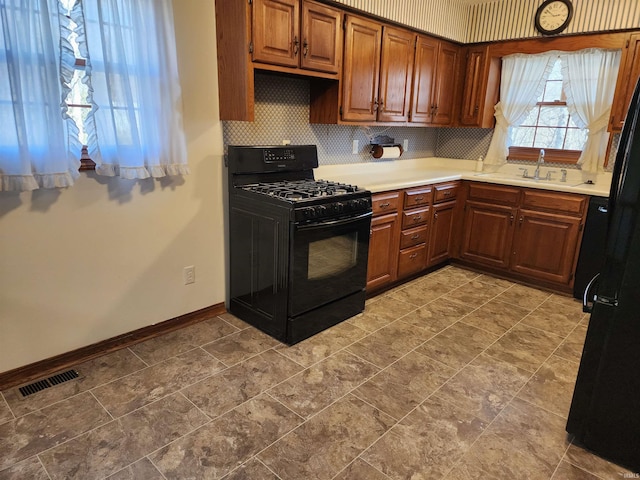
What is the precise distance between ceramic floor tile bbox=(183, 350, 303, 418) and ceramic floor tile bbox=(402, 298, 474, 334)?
1066 mm

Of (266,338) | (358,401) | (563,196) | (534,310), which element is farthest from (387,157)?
(358,401)

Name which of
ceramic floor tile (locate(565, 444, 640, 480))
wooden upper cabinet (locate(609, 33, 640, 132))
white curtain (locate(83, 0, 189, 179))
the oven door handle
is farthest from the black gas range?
wooden upper cabinet (locate(609, 33, 640, 132))

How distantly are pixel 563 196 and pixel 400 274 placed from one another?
1511 mm

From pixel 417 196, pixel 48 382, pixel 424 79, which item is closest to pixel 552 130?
pixel 424 79

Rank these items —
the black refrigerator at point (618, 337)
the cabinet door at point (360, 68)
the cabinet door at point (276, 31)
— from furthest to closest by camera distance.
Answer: the cabinet door at point (360, 68) < the cabinet door at point (276, 31) < the black refrigerator at point (618, 337)

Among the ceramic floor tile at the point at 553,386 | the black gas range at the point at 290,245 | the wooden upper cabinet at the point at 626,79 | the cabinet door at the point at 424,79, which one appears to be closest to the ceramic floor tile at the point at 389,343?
the black gas range at the point at 290,245

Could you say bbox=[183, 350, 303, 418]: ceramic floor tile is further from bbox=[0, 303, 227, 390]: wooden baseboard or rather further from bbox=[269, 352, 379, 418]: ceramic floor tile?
bbox=[0, 303, 227, 390]: wooden baseboard

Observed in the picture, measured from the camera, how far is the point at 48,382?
2234 millimetres

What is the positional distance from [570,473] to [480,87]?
11.8ft

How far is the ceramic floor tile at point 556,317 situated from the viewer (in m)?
3.08

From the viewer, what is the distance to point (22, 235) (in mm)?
2119

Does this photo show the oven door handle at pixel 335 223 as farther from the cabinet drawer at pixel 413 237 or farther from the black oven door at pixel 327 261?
the cabinet drawer at pixel 413 237

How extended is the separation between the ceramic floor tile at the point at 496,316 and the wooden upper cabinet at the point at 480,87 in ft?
6.41

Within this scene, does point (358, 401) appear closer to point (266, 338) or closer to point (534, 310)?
point (266, 338)
